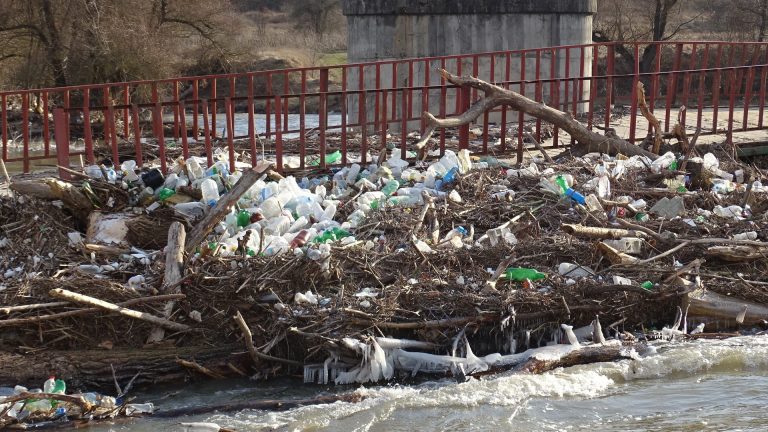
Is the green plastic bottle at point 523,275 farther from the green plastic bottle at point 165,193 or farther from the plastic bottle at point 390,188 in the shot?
the green plastic bottle at point 165,193

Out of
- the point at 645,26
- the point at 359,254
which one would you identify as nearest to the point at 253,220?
the point at 359,254

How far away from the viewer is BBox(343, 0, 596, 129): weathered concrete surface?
16109 mm

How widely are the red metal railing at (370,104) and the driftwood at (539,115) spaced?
0.71ft

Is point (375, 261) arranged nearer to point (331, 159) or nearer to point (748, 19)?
point (331, 159)

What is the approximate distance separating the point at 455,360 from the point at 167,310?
2146 millimetres

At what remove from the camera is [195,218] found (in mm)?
8586

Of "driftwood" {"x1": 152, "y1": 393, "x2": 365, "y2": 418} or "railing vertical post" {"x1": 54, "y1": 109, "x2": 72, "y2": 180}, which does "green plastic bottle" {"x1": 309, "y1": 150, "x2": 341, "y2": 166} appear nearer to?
"railing vertical post" {"x1": 54, "y1": 109, "x2": 72, "y2": 180}

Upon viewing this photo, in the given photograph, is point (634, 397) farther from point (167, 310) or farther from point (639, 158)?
point (639, 158)

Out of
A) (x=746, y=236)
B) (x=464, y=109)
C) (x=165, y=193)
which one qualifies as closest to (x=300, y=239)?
(x=165, y=193)

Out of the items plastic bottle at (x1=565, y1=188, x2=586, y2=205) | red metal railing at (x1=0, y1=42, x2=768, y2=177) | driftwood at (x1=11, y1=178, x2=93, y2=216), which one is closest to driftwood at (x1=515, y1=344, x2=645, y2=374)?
plastic bottle at (x1=565, y1=188, x2=586, y2=205)

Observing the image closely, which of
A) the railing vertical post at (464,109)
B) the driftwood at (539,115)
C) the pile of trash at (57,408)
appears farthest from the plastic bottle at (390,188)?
the pile of trash at (57,408)

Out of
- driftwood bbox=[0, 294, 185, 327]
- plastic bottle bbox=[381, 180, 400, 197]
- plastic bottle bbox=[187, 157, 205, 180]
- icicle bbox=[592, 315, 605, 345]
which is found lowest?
icicle bbox=[592, 315, 605, 345]

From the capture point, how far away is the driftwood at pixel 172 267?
287 inches

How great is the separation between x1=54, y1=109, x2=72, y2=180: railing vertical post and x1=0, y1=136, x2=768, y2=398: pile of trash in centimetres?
33
